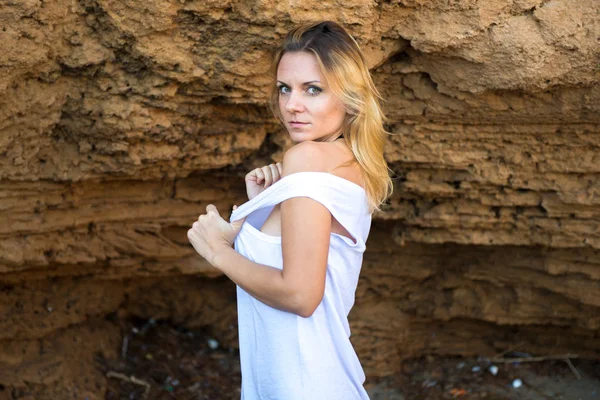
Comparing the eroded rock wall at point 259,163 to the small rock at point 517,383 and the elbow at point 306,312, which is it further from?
the elbow at point 306,312

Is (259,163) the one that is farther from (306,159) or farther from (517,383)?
(517,383)

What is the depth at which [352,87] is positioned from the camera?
82.1 inches

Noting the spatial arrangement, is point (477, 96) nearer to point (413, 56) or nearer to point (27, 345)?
point (413, 56)

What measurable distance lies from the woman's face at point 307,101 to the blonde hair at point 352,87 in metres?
0.02

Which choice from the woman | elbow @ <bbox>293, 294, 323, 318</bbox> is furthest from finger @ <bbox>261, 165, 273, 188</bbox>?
elbow @ <bbox>293, 294, 323, 318</bbox>

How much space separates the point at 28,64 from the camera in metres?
2.76

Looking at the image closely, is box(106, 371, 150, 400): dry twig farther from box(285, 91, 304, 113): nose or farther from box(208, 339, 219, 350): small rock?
box(285, 91, 304, 113): nose

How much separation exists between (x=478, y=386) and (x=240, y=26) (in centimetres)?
270

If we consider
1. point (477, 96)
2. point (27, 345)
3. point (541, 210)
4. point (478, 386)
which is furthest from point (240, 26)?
point (478, 386)

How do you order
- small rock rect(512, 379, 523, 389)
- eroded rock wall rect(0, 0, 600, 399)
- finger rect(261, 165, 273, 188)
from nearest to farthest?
1. finger rect(261, 165, 273, 188)
2. eroded rock wall rect(0, 0, 600, 399)
3. small rock rect(512, 379, 523, 389)

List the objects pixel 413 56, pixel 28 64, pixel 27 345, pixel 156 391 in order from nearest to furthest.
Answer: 1. pixel 28 64
2. pixel 413 56
3. pixel 27 345
4. pixel 156 391

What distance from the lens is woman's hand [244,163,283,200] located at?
2.30 meters

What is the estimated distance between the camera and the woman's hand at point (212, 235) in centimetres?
204

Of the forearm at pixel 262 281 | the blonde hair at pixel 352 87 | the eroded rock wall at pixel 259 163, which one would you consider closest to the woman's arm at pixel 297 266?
the forearm at pixel 262 281
